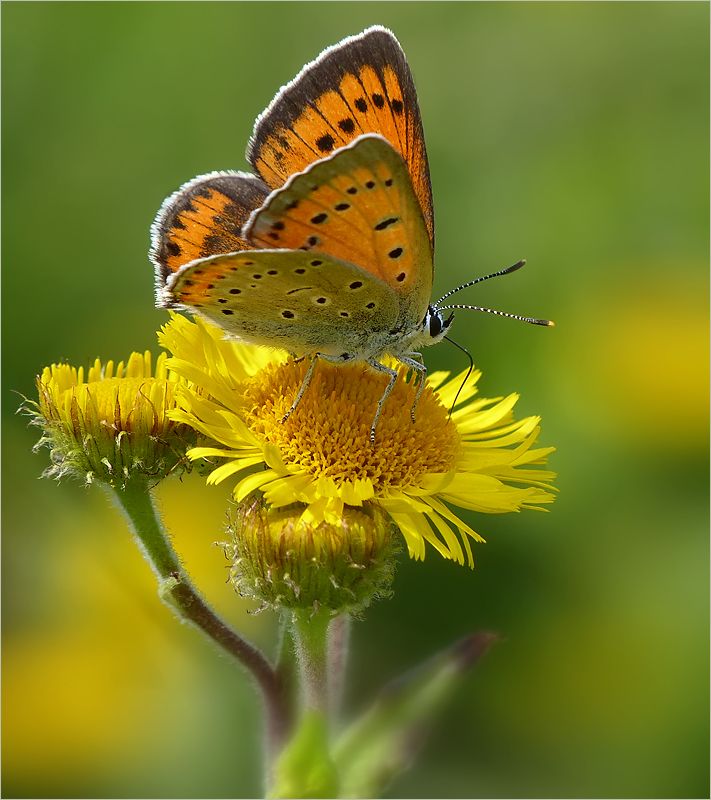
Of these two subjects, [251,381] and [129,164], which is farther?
[129,164]

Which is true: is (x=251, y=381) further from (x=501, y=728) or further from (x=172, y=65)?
(x=172, y=65)

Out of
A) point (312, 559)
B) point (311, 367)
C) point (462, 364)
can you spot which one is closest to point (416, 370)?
point (311, 367)

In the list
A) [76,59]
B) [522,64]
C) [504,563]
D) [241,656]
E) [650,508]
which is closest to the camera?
[241,656]

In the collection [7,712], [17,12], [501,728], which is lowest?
[501,728]

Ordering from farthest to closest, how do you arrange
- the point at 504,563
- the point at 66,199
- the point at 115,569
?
the point at 66,199 → the point at 504,563 → the point at 115,569

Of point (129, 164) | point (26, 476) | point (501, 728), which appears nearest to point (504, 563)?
point (501, 728)

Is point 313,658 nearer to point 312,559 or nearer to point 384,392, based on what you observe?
point 312,559

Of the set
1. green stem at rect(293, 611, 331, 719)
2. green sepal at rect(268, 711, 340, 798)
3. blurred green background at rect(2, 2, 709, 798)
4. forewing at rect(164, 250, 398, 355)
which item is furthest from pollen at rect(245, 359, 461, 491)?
blurred green background at rect(2, 2, 709, 798)

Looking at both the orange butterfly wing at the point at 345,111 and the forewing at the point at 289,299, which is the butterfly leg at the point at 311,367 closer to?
the forewing at the point at 289,299
